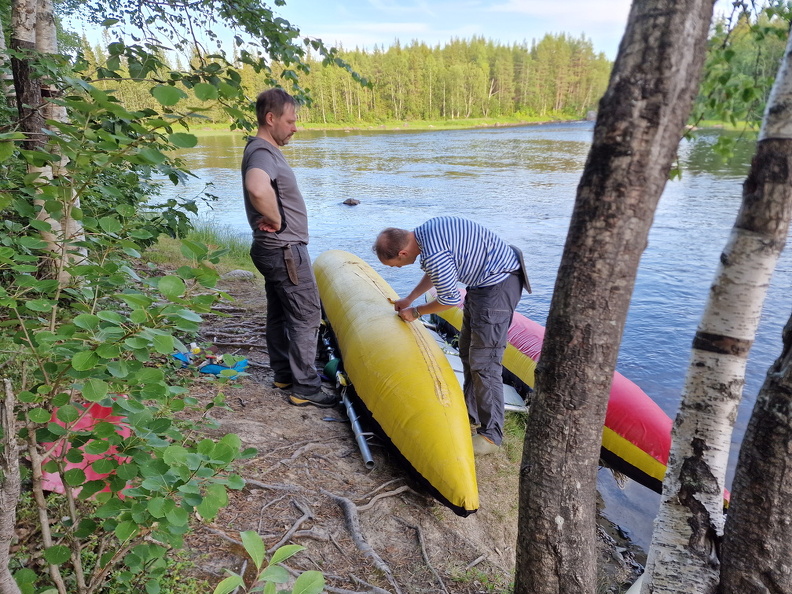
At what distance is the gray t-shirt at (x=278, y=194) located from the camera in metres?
3.21

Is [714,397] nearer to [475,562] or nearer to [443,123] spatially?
[475,562]

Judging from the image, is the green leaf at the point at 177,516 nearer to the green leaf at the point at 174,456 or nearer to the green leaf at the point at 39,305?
the green leaf at the point at 174,456

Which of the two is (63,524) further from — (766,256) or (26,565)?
(766,256)

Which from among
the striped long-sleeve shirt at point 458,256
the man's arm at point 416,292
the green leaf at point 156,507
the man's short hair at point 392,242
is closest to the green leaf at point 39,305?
the green leaf at point 156,507

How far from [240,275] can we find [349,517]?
551 centimetres

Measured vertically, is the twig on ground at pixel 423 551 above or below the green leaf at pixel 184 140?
below

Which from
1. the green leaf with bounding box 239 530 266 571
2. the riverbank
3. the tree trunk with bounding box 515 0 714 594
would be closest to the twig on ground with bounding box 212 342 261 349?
the riverbank


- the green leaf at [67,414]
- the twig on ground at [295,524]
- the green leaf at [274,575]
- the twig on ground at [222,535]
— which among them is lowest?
the twig on ground at [295,524]

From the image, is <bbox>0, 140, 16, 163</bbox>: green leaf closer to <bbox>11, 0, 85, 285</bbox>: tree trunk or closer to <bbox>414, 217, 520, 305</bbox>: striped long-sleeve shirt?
<bbox>11, 0, 85, 285</bbox>: tree trunk

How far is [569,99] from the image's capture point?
231 ft

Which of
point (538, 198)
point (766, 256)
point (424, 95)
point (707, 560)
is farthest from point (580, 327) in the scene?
point (424, 95)

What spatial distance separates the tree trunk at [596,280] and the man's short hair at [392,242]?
1.56 metres

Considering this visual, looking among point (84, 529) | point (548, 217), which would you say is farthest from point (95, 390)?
point (548, 217)

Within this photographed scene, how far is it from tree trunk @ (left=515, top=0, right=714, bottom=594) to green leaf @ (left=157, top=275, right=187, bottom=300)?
1.11m
